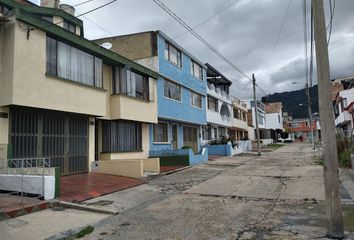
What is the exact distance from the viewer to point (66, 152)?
51.4 feet

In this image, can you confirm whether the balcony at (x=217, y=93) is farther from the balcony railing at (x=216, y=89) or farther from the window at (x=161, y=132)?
the window at (x=161, y=132)

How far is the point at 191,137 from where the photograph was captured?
32.3 meters

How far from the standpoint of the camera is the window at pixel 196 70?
1233 inches

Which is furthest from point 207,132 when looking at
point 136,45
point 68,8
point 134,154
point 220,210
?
point 220,210

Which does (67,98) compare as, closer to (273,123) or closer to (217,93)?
(217,93)

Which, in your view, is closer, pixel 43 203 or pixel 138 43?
pixel 43 203

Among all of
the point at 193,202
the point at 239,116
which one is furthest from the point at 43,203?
the point at 239,116

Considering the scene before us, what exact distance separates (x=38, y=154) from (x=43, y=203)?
15.1 ft

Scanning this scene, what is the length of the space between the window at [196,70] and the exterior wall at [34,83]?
1699 cm

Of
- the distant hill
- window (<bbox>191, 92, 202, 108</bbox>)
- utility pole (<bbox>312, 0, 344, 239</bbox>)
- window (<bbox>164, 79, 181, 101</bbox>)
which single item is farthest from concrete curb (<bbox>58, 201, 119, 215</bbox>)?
the distant hill

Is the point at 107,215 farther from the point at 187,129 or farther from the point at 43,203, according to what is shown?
the point at 187,129

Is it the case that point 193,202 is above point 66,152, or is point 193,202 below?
below

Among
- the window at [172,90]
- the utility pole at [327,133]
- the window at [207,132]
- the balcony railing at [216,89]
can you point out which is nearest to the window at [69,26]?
the window at [172,90]

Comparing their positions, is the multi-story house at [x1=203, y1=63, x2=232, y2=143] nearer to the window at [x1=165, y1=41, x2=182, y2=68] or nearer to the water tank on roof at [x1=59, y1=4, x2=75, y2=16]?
the window at [x1=165, y1=41, x2=182, y2=68]
